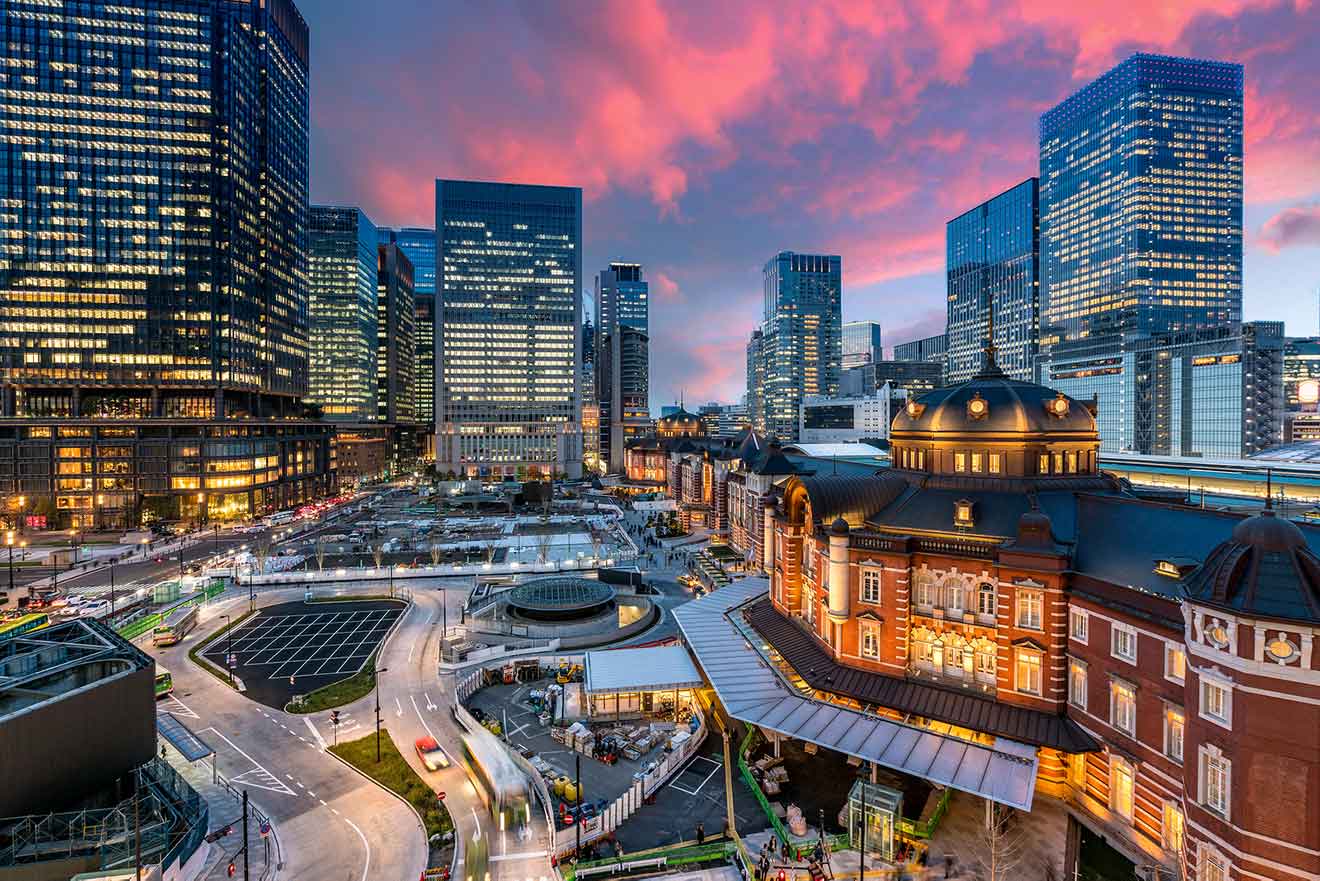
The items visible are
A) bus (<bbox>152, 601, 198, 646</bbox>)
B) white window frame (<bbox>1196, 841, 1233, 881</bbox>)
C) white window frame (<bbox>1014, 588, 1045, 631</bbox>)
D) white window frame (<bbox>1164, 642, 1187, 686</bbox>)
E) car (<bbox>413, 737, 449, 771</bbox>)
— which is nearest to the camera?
white window frame (<bbox>1196, 841, 1233, 881</bbox>)

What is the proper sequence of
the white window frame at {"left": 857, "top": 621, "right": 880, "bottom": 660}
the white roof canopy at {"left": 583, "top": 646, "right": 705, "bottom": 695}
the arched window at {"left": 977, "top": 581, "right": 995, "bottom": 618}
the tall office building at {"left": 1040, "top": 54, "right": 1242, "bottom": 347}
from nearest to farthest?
the arched window at {"left": 977, "top": 581, "right": 995, "bottom": 618} → the white window frame at {"left": 857, "top": 621, "right": 880, "bottom": 660} → the white roof canopy at {"left": 583, "top": 646, "right": 705, "bottom": 695} → the tall office building at {"left": 1040, "top": 54, "right": 1242, "bottom": 347}

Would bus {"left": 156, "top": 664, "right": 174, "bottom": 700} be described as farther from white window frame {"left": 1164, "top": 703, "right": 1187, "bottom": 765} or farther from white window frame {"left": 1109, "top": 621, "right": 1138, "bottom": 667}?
white window frame {"left": 1164, "top": 703, "right": 1187, "bottom": 765}

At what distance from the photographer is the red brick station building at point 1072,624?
2166 cm

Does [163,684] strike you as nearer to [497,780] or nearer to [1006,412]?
[497,780]

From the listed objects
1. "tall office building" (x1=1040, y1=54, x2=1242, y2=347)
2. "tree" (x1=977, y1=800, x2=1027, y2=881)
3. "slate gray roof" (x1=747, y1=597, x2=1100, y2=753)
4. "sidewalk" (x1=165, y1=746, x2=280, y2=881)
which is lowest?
"sidewalk" (x1=165, y1=746, x2=280, y2=881)

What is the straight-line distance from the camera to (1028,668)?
34.9 m

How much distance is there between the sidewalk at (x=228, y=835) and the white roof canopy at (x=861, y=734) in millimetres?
24384

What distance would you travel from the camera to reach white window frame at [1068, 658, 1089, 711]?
108ft

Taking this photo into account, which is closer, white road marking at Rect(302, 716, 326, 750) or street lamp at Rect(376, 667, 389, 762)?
street lamp at Rect(376, 667, 389, 762)

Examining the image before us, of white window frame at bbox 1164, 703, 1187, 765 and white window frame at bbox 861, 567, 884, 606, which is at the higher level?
white window frame at bbox 861, 567, 884, 606

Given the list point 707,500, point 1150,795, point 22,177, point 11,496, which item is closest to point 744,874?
point 1150,795

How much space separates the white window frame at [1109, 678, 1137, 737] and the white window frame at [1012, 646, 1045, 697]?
3.69 metres

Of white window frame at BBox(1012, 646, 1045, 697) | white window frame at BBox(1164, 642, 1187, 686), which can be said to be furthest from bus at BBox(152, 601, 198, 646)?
white window frame at BBox(1164, 642, 1187, 686)

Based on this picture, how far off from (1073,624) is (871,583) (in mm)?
11055
